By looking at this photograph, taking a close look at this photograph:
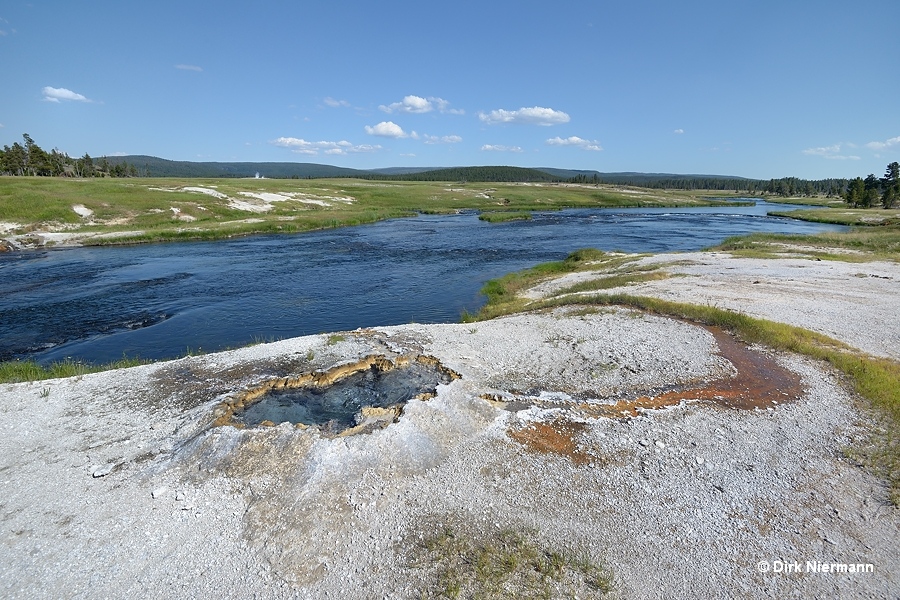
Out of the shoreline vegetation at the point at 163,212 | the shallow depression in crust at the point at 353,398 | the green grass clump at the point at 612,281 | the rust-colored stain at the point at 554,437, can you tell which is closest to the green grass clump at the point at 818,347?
the green grass clump at the point at 612,281

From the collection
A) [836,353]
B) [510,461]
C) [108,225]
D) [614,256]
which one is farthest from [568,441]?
[108,225]

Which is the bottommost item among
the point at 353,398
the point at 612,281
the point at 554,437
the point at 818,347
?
the point at 353,398

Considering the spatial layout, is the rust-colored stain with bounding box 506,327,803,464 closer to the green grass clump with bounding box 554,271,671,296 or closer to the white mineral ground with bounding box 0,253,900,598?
the white mineral ground with bounding box 0,253,900,598

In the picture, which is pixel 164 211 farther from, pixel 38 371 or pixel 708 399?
pixel 708 399

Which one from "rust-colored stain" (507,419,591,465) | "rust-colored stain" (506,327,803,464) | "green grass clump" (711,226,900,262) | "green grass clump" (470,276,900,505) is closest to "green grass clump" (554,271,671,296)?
"green grass clump" (470,276,900,505)

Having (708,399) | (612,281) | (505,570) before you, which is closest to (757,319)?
(708,399)

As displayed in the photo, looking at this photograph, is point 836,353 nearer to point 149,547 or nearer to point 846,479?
point 846,479

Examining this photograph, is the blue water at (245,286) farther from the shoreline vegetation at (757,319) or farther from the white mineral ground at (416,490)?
the white mineral ground at (416,490)
